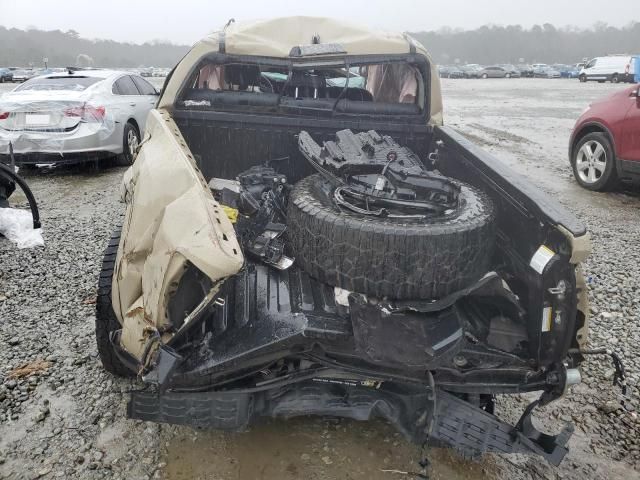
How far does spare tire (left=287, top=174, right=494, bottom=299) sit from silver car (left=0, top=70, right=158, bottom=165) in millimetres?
5531

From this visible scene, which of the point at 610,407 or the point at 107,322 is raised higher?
the point at 107,322

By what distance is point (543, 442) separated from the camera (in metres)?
2.04

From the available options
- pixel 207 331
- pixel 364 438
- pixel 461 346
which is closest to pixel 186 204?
pixel 207 331

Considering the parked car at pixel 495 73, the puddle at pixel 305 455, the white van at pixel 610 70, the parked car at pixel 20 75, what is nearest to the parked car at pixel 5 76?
the parked car at pixel 20 75

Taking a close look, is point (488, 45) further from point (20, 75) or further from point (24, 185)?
point (24, 185)

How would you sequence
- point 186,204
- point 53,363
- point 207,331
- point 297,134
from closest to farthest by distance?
point 186,204 → point 207,331 → point 53,363 → point 297,134

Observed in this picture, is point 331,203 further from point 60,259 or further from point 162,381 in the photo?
point 60,259

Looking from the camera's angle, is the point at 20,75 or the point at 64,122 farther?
the point at 20,75

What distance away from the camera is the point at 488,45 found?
316ft

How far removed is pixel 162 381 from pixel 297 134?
230 cm

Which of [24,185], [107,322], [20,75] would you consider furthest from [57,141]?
[20,75]

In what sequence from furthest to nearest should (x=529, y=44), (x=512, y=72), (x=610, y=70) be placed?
(x=529, y=44) < (x=512, y=72) < (x=610, y=70)

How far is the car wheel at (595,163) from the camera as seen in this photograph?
6.60 metres

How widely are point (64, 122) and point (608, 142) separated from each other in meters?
7.13
